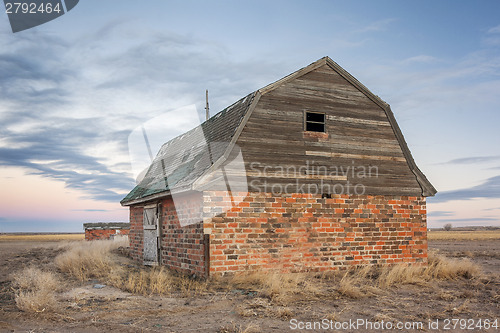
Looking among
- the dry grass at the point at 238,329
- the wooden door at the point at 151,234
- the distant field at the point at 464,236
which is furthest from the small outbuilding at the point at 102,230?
the distant field at the point at 464,236

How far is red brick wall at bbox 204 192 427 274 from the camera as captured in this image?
34.1 ft

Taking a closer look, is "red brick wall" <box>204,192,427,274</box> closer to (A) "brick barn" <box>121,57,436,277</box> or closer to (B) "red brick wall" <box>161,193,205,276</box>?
(A) "brick barn" <box>121,57,436,277</box>

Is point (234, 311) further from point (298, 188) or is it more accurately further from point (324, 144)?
point (324, 144)

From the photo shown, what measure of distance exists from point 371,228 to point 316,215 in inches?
69.9

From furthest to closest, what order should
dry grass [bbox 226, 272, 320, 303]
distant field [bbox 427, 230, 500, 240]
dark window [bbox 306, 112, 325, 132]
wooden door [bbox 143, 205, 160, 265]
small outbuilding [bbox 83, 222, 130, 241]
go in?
distant field [bbox 427, 230, 500, 240] → small outbuilding [bbox 83, 222, 130, 241] → wooden door [bbox 143, 205, 160, 265] → dark window [bbox 306, 112, 325, 132] → dry grass [bbox 226, 272, 320, 303]

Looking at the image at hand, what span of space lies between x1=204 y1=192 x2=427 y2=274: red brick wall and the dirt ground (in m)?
1.69

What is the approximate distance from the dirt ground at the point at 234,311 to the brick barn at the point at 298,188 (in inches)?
80.5

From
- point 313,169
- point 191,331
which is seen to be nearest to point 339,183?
point 313,169

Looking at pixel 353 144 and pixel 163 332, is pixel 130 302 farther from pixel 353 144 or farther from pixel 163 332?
pixel 353 144

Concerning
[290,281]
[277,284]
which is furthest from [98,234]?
[277,284]

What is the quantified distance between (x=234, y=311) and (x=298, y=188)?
4546mm

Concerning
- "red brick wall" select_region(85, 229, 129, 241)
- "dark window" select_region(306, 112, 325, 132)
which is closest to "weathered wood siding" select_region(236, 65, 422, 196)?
"dark window" select_region(306, 112, 325, 132)

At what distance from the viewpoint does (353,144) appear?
1227 cm

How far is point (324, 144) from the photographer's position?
1191 centimetres
